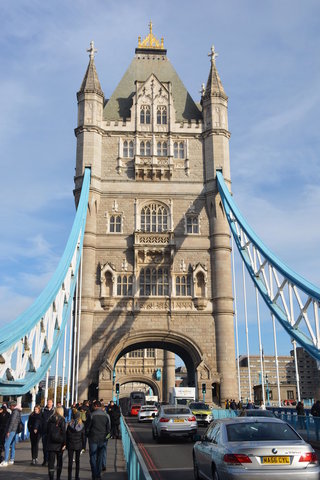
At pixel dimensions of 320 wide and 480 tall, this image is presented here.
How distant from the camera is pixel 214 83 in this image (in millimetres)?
39969

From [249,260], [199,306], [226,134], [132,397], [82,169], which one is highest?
[226,134]

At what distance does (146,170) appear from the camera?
37625mm

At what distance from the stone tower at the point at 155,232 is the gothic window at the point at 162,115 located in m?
0.08

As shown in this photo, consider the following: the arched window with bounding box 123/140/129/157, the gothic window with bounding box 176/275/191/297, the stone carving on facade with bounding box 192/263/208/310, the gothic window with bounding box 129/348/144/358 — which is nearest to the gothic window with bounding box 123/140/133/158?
the arched window with bounding box 123/140/129/157

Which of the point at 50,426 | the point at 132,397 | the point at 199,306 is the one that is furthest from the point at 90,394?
the point at 50,426

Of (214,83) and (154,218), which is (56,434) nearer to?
(154,218)

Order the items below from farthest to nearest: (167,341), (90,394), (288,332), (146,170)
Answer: (146,170)
(167,341)
(90,394)
(288,332)

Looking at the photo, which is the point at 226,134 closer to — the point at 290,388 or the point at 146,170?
the point at 146,170

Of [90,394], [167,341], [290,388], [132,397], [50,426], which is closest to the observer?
[50,426]

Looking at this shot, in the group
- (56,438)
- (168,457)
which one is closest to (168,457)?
(168,457)

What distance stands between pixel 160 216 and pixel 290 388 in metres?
40.5

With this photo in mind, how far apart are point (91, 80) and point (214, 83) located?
954 centimetres

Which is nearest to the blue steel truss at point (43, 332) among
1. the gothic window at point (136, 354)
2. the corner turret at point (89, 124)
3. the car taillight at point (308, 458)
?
the corner turret at point (89, 124)

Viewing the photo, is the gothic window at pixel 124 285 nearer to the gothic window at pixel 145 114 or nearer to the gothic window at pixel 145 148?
the gothic window at pixel 145 148
